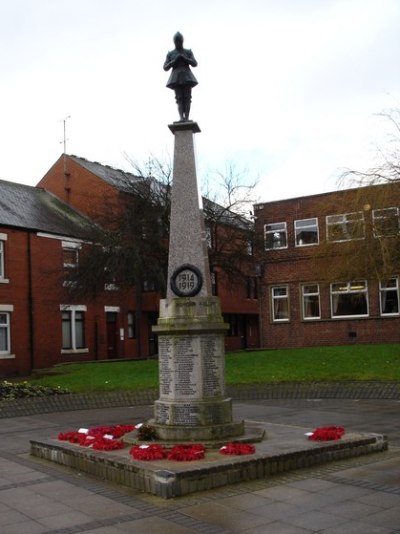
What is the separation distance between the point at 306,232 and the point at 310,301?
12.6ft

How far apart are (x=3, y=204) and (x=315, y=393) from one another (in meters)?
20.6

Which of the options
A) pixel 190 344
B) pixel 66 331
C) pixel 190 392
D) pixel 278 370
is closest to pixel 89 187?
pixel 66 331

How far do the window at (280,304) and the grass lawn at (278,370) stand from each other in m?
9.33

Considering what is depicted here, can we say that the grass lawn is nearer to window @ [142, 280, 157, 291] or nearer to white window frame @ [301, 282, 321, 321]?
window @ [142, 280, 157, 291]

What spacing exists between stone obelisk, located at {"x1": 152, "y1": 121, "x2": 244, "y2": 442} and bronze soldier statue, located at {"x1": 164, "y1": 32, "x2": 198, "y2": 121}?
4.36ft

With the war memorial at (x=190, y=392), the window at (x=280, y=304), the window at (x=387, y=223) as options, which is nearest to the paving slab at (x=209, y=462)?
the war memorial at (x=190, y=392)

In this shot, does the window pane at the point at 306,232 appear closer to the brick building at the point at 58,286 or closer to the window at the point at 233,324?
the brick building at the point at 58,286

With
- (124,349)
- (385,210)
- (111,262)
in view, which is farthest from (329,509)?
(124,349)

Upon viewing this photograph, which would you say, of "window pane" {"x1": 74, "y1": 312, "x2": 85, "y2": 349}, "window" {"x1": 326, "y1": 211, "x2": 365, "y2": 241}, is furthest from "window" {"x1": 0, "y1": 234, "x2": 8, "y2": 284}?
"window" {"x1": 326, "y1": 211, "x2": 365, "y2": 241}

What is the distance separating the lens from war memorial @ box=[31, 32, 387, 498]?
845 cm

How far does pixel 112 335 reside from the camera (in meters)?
36.4

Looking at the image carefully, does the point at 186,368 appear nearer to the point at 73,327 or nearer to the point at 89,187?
the point at 73,327

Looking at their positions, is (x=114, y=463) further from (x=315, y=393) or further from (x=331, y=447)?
(x=315, y=393)

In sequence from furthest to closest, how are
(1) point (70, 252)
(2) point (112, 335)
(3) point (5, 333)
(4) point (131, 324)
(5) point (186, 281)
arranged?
(4) point (131, 324) → (2) point (112, 335) → (1) point (70, 252) → (3) point (5, 333) → (5) point (186, 281)
